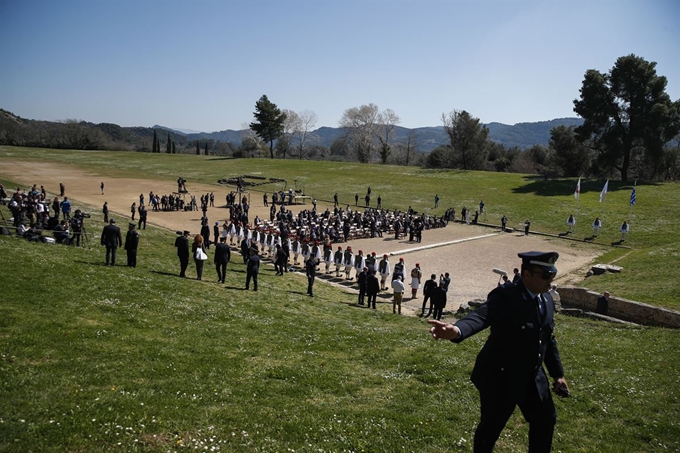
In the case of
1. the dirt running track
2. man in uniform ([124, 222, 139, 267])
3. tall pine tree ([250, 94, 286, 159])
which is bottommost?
the dirt running track

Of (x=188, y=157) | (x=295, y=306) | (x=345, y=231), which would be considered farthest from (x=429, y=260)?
(x=188, y=157)

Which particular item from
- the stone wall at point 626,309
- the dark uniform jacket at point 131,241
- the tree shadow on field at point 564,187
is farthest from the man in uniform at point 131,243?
the tree shadow on field at point 564,187

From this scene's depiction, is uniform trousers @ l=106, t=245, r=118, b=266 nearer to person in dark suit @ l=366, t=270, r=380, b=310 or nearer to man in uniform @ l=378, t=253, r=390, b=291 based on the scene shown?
person in dark suit @ l=366, t=270, r=380, b=310

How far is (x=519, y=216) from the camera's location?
4494cm

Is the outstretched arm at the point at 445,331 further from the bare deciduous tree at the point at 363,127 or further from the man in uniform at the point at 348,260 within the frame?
the bare deciduous tree at the point at 363,127

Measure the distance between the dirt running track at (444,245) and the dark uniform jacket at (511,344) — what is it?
14.1 m

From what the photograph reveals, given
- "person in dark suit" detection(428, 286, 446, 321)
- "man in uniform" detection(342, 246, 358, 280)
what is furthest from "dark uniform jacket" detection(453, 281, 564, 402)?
"man in uniform" detection(342, 246, 358, 280)

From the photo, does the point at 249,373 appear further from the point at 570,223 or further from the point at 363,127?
the point at 363,127

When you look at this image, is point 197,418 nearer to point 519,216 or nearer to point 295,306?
point 295,306

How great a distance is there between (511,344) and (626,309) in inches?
569

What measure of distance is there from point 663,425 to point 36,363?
998 cm

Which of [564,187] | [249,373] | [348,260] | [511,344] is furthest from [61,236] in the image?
[564,187]

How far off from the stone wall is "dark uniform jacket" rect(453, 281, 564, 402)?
13.4 m

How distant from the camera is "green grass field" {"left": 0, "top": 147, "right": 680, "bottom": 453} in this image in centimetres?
568
